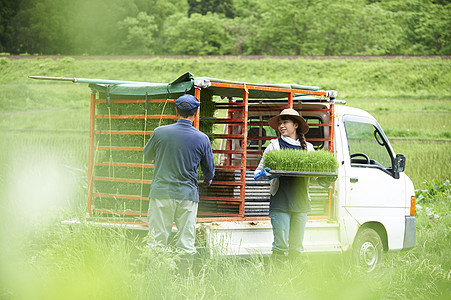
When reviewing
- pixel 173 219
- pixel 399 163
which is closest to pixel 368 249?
pixel 399 163

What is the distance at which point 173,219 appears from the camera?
5.84m

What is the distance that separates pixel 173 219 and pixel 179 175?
43 cm

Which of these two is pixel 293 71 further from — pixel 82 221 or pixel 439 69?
pixel 82 221

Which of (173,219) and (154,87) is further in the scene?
(154,87)

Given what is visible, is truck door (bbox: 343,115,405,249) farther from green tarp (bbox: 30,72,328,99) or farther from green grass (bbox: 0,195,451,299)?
green tarp (bbox: 30,72,328,99)

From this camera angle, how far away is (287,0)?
64562 millimetres

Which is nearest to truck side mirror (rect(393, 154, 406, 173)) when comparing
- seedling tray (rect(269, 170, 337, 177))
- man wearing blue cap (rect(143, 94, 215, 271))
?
seedling tray (rect(269, 170, 337, 177))

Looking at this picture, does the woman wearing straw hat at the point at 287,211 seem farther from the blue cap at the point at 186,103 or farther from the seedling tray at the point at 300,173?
the blue cap at the point at 186,103

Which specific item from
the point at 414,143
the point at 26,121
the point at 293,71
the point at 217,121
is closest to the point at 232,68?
the point at 293,71

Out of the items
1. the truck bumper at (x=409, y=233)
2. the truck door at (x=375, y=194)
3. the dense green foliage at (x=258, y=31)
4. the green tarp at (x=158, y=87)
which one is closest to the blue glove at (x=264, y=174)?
the green tarp at (x=158, y=87)

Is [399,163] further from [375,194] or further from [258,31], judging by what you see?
[258,31]

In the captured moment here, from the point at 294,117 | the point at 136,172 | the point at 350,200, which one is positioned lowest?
the point at 350,200

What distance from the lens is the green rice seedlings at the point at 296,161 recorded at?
6.19 m

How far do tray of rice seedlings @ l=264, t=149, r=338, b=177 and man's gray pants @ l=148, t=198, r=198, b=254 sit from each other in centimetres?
91
